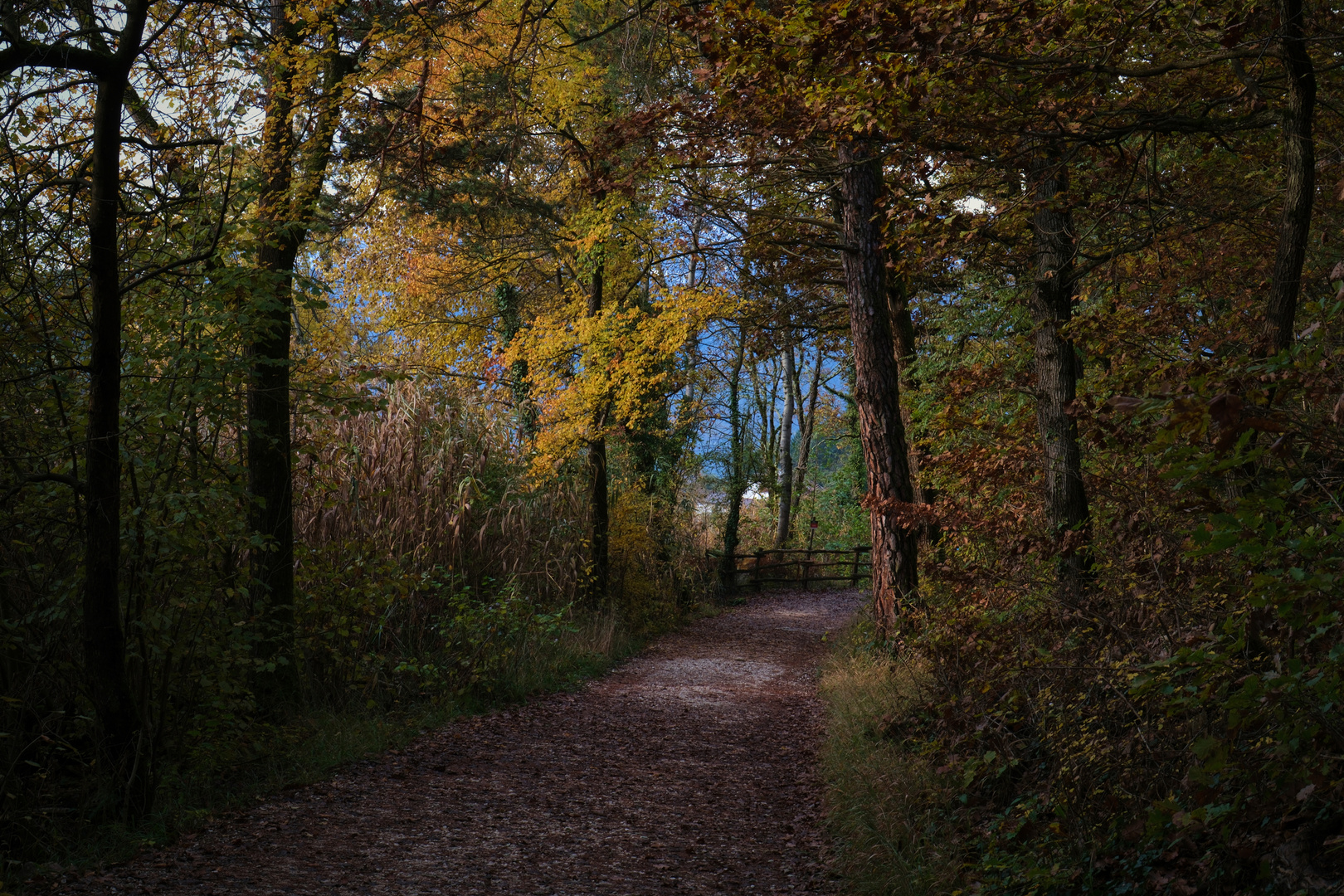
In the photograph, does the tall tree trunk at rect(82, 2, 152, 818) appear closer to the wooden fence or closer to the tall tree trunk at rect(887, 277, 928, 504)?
the tall tree trunk at rect(887, 277, 928, 504)

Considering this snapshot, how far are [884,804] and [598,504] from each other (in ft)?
30.7

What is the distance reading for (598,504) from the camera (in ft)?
47.8

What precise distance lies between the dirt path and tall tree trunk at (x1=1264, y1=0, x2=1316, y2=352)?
3.63 m

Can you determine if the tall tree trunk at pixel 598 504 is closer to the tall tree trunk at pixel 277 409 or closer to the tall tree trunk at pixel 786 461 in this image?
the tall tree trunk at pixel 277 409

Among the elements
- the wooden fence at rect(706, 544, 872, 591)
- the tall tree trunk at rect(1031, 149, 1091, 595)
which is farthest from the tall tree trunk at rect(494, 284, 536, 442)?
the wooden fence at rect(706, 544, 872, 591)


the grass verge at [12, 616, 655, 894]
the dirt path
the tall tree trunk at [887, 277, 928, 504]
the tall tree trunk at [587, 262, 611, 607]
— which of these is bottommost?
the dirt path

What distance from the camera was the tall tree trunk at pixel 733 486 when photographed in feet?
75.9

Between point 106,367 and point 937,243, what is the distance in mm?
4637

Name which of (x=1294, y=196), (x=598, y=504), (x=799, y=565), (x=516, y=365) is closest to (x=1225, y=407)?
(x=1294, y=196)

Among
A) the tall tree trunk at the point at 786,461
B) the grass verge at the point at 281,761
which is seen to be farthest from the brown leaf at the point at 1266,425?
the tall tree trunk at the point at 786,461

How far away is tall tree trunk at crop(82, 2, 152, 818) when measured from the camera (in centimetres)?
482

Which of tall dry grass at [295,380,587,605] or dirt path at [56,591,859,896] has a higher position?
tall dry grass at [295,380,587,605]

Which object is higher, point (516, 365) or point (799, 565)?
point (516, 365)

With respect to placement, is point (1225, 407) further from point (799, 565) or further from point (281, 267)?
point (799, 565)
